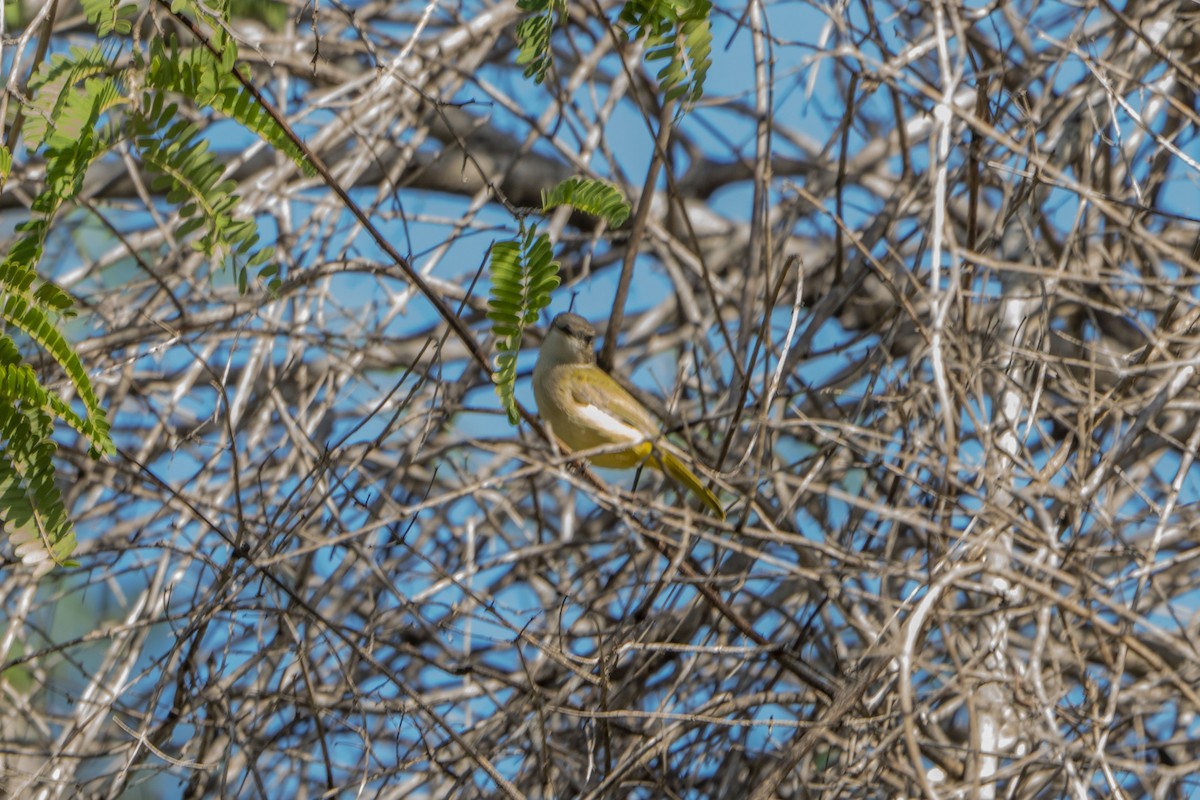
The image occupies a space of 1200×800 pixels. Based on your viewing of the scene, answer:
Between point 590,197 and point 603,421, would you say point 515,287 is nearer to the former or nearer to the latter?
point 590,197

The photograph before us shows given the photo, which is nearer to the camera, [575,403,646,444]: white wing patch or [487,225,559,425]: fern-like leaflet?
[487,225,559,425]: fern-like leaflet

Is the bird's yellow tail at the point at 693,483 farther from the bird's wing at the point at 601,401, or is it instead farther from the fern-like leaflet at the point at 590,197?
the fern-like leaflet at the point at 590,197

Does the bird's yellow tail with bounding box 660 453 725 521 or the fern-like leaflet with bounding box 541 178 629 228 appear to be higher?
the bird's yellow tail with bounding box 660 453 725 521

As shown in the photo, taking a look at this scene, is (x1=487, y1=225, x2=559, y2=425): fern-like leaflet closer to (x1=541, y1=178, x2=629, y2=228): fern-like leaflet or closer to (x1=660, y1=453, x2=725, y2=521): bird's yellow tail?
(x1=541, y1=178, x2=629, y2=228): fern-like leaflet

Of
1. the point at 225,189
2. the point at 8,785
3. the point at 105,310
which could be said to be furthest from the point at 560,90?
the point at 8,785

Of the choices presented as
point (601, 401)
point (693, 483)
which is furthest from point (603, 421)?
point (693, 483)

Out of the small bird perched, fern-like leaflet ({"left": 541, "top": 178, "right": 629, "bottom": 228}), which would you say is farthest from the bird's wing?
fern-like leaflet ({"left": 541, "top": 178, "right": 629, "bottom": 228})

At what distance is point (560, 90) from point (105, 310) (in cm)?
201

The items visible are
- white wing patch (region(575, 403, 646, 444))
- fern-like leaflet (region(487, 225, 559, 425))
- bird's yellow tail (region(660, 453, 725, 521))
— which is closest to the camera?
fern-like leaflet (region(487, 225, 559, 425))

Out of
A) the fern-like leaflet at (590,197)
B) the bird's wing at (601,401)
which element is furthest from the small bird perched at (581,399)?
the fern-like leaflet at (590,197)

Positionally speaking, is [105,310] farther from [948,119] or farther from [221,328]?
[948,119]

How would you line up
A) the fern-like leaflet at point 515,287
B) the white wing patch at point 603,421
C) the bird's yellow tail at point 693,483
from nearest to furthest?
the fern-like leaflet at point 515,287 < the bird's yellow tail at point 693,483 < the white wing patch at point 603,421

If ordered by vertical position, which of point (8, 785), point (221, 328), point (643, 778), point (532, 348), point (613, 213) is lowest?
point (643, 778)

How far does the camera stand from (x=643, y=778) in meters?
4.08
